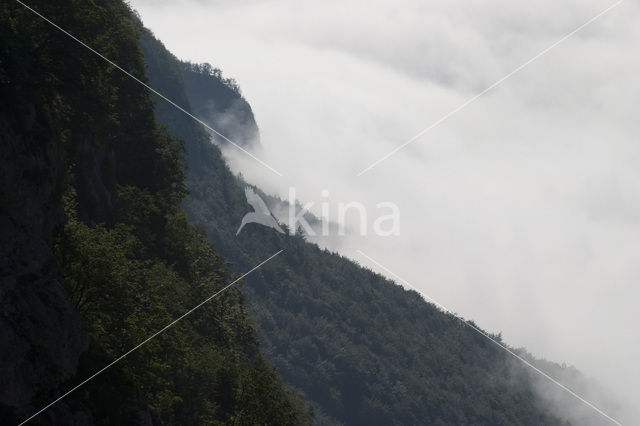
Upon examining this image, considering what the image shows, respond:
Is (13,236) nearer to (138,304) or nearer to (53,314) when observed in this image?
(53,314)

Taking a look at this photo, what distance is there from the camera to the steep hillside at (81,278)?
36.5 m

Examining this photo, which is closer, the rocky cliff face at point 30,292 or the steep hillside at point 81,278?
the rocky cliff face at point 30,292

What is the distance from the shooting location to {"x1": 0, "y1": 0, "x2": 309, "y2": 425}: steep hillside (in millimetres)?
36500

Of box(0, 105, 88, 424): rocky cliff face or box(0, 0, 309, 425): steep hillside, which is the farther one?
box(0, 0, 309, 425): steep hillside

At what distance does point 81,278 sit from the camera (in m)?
43.0

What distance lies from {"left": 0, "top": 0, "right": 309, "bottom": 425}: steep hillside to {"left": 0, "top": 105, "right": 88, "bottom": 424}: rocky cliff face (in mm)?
66

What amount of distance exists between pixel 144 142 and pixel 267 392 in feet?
107

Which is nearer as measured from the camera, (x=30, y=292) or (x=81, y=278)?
(x=30, y=292)

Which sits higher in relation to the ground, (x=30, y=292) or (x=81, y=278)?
(x=81, y=278)

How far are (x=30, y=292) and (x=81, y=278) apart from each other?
627 cm

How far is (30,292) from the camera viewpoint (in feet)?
121

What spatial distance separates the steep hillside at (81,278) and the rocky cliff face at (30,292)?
66mm

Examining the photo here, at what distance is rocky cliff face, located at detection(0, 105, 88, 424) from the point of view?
3444 centimetres

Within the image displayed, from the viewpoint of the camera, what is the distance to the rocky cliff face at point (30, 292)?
113 feet
